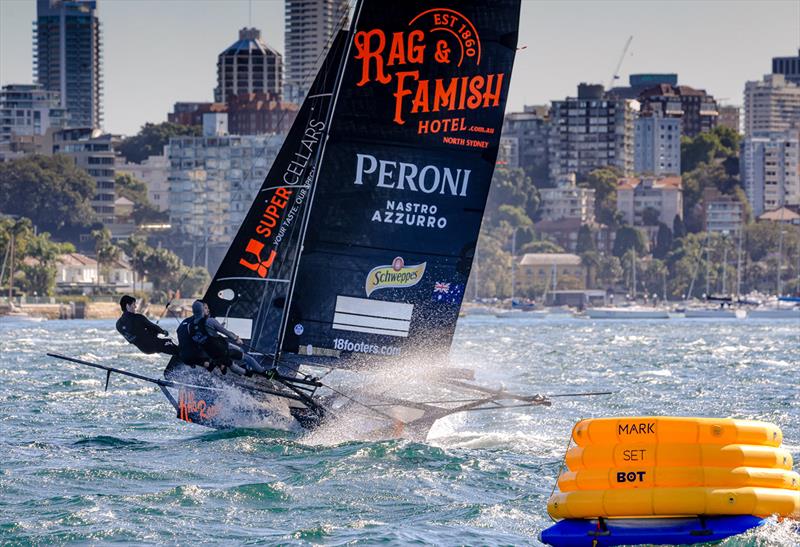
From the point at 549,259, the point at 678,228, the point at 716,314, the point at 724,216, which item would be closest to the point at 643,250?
the point at 678,228

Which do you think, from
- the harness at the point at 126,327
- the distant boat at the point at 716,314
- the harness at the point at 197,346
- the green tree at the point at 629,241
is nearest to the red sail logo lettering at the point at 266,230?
the harness at the point at 126,327

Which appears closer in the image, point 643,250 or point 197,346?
point 197,346

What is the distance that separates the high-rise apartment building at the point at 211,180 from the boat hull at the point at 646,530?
140m

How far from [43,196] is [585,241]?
48543 mm

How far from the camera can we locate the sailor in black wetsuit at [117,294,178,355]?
61.4 ft

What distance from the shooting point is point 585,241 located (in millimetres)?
163125

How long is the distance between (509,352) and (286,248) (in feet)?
104

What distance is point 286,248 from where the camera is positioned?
1988 centimetres

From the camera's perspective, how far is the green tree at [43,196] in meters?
151

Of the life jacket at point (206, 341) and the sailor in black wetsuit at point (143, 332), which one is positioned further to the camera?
the sailor in black wetsuit at point (143, 332)

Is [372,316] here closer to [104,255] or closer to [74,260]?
[104,255]

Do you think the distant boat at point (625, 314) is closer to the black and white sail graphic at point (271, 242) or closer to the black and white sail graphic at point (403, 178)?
the black and white sail graphic at point (271, 242)

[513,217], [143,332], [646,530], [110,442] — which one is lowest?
[110,442]

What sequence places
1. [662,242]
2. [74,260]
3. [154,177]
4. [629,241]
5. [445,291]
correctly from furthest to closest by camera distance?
1. [154,177]
2. [662,242]
3. [629,241]
4. [74,260]
5. [445,291]
